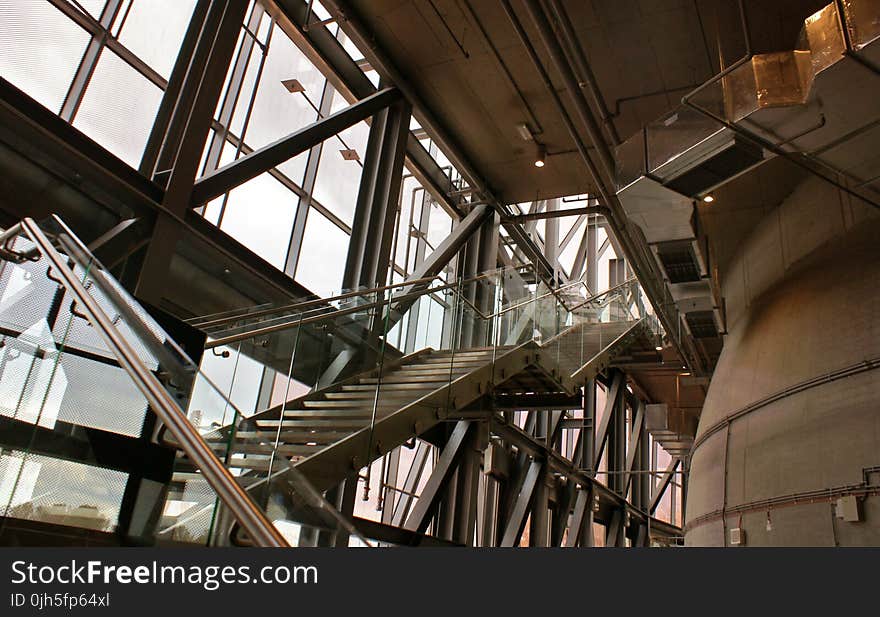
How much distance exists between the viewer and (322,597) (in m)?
2.53

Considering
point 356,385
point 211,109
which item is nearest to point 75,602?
point 356,385

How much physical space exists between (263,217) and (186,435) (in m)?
10.5

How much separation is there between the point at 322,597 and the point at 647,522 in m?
28.0

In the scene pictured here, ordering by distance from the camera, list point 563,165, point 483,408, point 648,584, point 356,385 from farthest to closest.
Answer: point 563,165 < point 483,408 < point 356,385 < point 648,584

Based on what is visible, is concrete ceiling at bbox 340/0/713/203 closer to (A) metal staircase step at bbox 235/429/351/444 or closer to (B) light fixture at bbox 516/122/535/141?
(B) light fixture at bbox 516/122/535/141

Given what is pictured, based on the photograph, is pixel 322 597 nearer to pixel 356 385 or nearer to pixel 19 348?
pixel 19 348

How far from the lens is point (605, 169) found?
1489 cm

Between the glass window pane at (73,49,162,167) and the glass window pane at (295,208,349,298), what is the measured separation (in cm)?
404

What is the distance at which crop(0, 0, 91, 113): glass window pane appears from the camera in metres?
9.04

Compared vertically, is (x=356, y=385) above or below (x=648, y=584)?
above

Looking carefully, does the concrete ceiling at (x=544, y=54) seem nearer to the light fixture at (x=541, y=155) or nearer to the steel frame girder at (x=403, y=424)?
the light fixture at (x=541, y=155)

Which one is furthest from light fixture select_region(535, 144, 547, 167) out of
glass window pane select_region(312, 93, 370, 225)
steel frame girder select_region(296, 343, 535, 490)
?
steel frame girder select_region(296, 343, 535, 490)

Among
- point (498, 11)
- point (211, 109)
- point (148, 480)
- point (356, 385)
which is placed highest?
point (498, 11)

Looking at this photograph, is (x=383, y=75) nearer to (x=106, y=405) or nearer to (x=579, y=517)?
(x=106, y=405)
